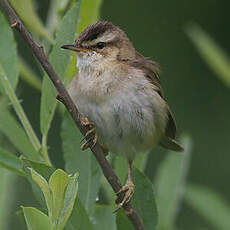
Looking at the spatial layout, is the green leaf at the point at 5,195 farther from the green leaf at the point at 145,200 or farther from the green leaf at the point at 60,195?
the green leaf at the point at 60,195

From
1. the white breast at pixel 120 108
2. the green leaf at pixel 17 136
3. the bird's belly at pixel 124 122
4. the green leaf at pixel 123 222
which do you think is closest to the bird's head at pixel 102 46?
the white breast at pixel 120 108

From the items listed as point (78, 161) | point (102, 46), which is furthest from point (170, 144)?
point (78, 161)

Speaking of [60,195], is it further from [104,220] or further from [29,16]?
[29,16]

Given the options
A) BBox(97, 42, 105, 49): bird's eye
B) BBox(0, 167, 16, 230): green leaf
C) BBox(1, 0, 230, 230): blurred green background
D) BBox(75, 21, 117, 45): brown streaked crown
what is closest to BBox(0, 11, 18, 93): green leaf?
BBox(0, 167, 16, 230): green leaf

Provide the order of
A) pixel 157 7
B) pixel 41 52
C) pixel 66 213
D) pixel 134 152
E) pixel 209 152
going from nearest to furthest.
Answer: pixel 66 213 < pixel 41 52 < pixel 134 152 < pixel 209 152 < pixel 157 7

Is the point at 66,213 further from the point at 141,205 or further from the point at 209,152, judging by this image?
the point at 209,152

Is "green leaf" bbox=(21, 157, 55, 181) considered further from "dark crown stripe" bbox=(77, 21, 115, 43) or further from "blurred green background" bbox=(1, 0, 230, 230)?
"blurred green background" bbox=(1, 0, 230, 230)

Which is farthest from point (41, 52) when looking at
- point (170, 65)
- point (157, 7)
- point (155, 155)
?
point (157, 7)
